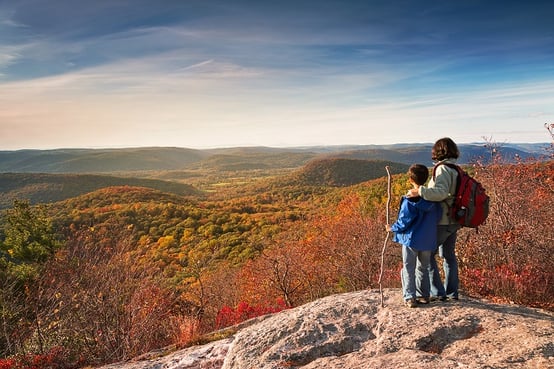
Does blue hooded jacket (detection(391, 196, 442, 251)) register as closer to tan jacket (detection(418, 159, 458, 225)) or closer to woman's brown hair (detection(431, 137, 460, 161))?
tan jacket (detection(418, 159, 458, 225))

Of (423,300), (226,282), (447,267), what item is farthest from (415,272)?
(226,282)

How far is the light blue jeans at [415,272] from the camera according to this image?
477cm

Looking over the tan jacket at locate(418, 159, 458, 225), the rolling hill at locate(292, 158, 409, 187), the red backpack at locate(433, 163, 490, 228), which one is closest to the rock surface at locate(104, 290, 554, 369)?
the red backpack at locate(433, 163, 490, 228)

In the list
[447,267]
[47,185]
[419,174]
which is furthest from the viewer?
[47,185]

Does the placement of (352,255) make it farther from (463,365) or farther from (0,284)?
(0,284)

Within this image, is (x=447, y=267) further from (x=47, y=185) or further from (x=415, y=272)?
(x=47, y=185)

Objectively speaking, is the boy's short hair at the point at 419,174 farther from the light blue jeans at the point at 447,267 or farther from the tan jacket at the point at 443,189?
the light blue jeans at the point at 447,267

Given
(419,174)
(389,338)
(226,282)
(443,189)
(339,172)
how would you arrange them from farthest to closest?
1. (339,172)
2. (226,282)
3. (419,174)
4. (443,189)
5. (389,338)

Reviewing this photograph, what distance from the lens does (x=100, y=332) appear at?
10.3 m

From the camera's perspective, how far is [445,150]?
468cm

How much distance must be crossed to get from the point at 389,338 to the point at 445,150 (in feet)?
8.32

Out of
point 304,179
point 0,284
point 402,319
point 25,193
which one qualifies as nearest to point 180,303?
point 0,284

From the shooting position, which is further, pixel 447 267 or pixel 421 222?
pixel 447 267

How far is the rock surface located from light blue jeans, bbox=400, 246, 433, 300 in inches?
8.7
